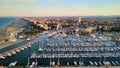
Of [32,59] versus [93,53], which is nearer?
[32,59]

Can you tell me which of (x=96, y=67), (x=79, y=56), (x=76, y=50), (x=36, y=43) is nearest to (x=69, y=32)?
(x=36, y=43)

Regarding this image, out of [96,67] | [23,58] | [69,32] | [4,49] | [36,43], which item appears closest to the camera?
[96,67]

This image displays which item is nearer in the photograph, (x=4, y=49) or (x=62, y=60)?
(x=62, y=60)

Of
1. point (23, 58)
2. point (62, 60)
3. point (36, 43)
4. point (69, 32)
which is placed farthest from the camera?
point (69, 32)

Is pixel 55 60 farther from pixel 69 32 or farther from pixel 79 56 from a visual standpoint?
pixel 69 32

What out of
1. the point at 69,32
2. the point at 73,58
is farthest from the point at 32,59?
the point at 69,32

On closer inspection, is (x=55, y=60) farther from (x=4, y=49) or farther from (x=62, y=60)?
(x=4, y=49)

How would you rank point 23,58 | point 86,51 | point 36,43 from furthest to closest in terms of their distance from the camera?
1. point 36,43
2. point 86,51
3. point 23,58

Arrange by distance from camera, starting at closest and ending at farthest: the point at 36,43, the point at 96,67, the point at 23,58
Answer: the point at 96,67 < the point at 23,58 < the point at 36,43
